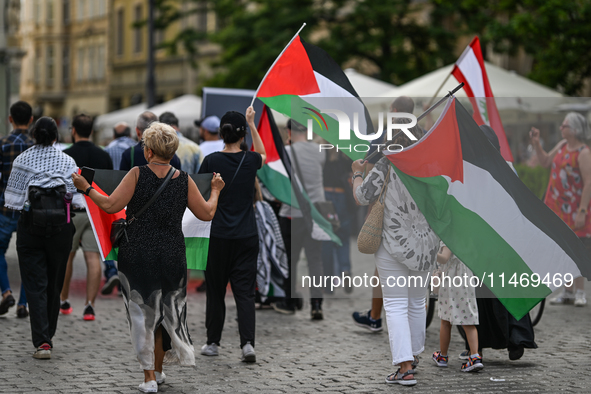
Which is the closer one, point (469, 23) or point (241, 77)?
point (469, 23)

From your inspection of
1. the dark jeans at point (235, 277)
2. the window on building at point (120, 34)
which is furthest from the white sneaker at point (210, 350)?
the window on building at point (120, 34)

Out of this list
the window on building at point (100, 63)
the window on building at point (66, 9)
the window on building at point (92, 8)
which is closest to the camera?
the window on building at point (100, 63)

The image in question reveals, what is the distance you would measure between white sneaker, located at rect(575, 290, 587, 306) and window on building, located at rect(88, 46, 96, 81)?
52.8 m

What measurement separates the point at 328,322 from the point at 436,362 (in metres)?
2.17

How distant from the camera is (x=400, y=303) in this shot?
20.2 ft

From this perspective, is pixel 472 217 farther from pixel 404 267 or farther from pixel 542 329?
pixel 542 329

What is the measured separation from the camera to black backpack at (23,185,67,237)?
6.77 meters

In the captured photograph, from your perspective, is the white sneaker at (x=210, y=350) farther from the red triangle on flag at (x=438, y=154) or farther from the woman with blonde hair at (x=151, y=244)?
the red triangle on flag at (x=438, y=154)

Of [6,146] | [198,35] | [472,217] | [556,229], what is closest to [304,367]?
[472,217]

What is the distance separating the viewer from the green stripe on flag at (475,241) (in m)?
6.21

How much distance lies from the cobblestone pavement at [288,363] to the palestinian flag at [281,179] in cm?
43

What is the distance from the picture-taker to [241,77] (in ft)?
89.2

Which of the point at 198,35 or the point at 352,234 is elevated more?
the point at 198,35

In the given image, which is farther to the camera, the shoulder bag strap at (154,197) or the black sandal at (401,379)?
the black sandal at (401,379)
